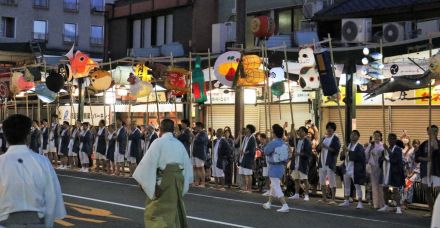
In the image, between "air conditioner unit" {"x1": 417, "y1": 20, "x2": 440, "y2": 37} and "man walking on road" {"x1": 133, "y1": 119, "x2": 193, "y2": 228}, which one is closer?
"man walking on road" {"x1": 133, "y1": 119, "x2": 193, "y2": 228}

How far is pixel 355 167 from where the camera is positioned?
14992 millimetres

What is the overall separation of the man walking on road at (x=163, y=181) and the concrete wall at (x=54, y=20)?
47.8 meters

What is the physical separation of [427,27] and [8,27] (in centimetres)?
4291

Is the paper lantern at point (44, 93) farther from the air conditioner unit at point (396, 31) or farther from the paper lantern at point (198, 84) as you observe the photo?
the air conditioner unit at point (396, 31)

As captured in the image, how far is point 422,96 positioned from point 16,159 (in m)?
15.9

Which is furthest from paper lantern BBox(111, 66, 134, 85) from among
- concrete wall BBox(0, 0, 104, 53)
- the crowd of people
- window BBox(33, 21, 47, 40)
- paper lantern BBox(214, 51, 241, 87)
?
window BBox(33, 21, 47, 40)

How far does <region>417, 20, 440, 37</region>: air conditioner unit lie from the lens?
18.7m

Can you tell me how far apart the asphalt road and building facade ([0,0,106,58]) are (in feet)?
124

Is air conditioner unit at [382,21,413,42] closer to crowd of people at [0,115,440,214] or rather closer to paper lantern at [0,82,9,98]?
crowd of people at [0,115,440,214]

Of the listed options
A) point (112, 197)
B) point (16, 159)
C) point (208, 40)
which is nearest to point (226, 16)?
point (208, 40)

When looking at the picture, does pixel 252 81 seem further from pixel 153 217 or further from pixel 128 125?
pixel 153 217

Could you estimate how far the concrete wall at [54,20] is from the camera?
53.9 metres

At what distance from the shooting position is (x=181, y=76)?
19.4m

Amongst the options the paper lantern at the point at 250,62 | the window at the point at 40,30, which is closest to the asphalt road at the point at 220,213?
the paper lantern at the point at 250,62
